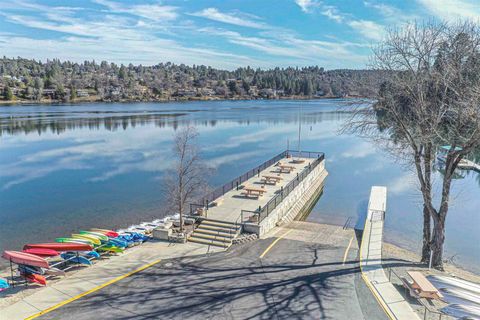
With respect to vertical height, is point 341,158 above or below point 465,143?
below

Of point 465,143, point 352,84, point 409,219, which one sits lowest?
point 409,219

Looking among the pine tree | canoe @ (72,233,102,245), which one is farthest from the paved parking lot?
the pine tree

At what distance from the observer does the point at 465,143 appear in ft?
52.0

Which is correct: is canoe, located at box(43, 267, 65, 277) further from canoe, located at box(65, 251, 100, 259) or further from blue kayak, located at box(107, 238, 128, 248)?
blue kayak, located at box(107, 238, 128, 248)

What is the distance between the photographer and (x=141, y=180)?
39.8 metres

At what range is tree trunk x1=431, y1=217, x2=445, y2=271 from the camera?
17.0 m

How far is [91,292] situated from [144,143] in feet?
169

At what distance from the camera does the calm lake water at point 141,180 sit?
1098 inches

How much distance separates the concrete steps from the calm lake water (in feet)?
29.7

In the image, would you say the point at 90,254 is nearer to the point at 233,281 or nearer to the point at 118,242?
the point at 118,242

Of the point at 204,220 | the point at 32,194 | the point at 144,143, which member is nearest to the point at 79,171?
the point at 32,194

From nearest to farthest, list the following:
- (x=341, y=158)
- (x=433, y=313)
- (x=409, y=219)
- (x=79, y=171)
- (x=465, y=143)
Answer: (x=433, y=313) → (x=465, y=143) → (x=409, y=219) → (x=79, y=171) → (x=341, y=158)

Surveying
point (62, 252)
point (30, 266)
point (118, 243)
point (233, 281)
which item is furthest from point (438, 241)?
point (30, 266)

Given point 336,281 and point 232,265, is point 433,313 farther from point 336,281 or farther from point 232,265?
point 232,265
